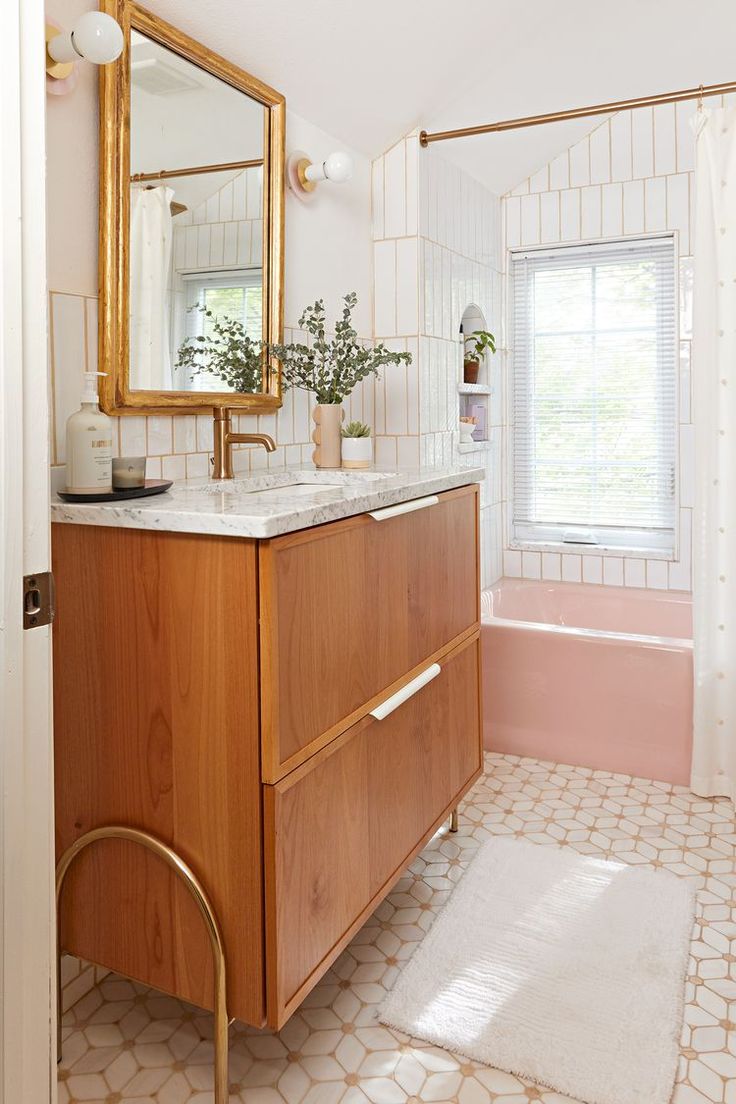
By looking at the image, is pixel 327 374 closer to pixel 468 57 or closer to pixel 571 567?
pixel 468 57

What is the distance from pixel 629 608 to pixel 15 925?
289 cm

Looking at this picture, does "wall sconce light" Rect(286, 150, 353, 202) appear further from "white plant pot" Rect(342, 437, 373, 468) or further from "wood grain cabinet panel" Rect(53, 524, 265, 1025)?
"wood grain cabinet panel" Rect(53, 524, 265, 1025)

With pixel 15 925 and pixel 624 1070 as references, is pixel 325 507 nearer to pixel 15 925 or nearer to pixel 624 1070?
pixel 15 925

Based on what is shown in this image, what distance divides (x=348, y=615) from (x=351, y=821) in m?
0.39

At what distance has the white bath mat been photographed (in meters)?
1.54

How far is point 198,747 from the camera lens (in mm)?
1362

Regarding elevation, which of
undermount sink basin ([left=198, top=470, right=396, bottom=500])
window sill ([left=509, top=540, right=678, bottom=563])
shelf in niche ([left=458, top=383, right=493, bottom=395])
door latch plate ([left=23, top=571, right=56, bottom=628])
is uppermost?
shelf in niche ([left=458, top=383, right=493, bottom=395])

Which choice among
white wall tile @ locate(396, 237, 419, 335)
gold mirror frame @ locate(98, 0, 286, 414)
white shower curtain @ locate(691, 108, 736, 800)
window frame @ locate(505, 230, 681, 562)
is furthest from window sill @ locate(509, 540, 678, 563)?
gold mirror frame @ locate(98, 0, 286, 414)

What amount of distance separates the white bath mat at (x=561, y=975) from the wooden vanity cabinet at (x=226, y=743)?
30 cm

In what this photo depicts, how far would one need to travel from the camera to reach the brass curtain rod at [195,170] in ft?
5.67

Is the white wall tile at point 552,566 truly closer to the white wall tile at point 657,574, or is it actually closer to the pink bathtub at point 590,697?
the white wall tile at point 657,574

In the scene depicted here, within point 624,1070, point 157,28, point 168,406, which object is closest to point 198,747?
point 168,406

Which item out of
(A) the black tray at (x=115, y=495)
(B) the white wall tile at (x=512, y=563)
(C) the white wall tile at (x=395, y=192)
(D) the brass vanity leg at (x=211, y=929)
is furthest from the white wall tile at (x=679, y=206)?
(D) the brass vanity leg at (x=211, y=929)

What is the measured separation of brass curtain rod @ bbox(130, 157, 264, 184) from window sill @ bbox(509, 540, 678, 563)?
2.16 m
